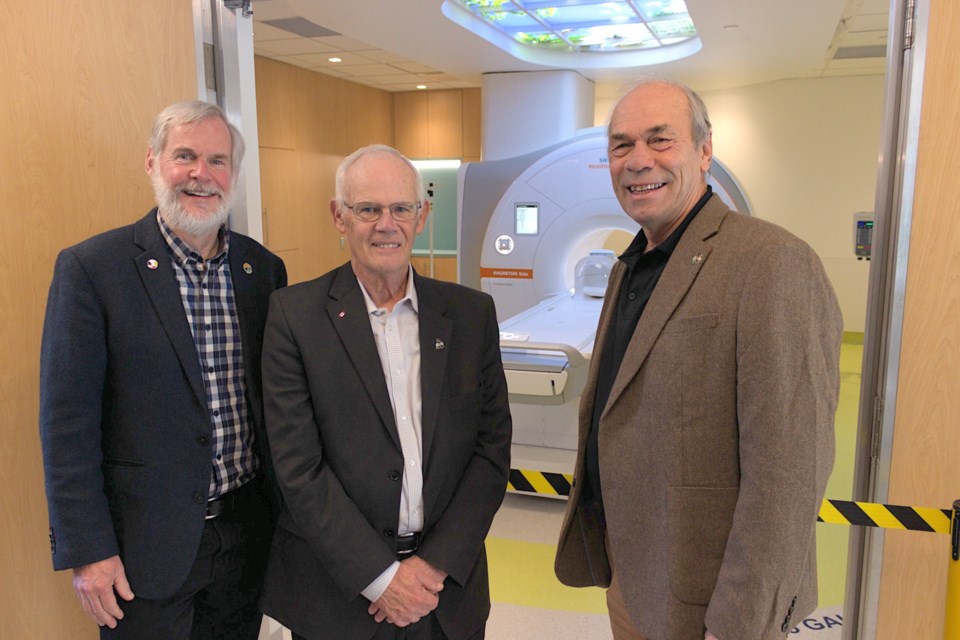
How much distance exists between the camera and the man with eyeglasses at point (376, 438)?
1328 mm

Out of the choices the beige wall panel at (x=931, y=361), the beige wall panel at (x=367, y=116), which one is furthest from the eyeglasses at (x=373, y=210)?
the beige wall panel at (x=367, y=116)

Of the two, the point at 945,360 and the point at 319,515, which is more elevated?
the point at 945,360

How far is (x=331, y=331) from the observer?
1368mm

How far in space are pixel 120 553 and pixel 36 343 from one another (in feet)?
1.71

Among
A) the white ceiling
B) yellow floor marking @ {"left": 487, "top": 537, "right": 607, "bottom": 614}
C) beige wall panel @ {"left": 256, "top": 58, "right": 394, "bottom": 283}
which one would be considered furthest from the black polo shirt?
beige wall panel @ {"left": 256, "top": 58, "right": 394, "bottom": 283}

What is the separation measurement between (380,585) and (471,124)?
7.44m

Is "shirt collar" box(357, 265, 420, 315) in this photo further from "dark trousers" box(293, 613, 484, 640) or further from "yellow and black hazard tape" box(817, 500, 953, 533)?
"yellow and black hazard tape" box(817, 500, 953, 533)

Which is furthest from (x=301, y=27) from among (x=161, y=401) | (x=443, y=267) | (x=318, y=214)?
(x=161, y=401)

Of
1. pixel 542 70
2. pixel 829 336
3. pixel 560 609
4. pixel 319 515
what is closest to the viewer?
pixel 829 336

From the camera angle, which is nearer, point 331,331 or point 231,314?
point 331,331

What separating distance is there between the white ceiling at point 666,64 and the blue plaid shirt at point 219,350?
1.10m

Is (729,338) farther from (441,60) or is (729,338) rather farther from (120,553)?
(441,60)

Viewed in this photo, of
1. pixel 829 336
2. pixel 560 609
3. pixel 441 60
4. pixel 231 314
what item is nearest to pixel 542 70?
pixel 441 60

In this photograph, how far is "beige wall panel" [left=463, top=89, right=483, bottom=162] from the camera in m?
8.19
